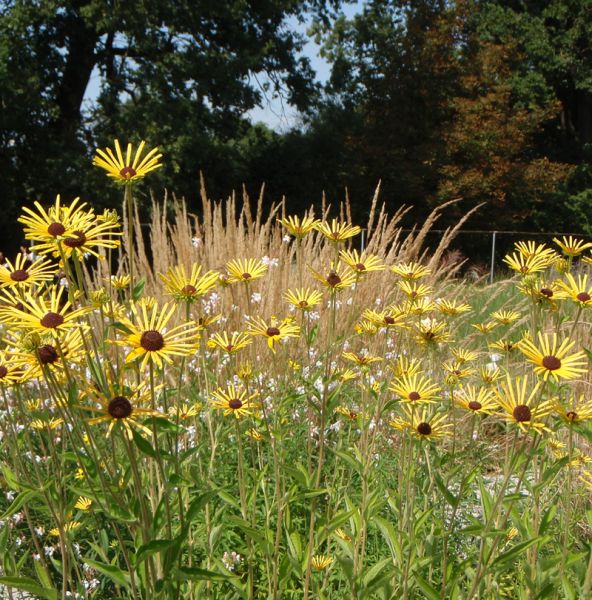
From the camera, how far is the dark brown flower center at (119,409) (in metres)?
0.99

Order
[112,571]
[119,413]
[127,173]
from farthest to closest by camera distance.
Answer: [127,173]
[112,571]
[119,413]

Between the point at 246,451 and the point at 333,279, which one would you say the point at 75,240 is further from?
the point at 246,451

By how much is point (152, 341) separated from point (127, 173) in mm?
334

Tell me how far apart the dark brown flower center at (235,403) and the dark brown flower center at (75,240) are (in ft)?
2.18

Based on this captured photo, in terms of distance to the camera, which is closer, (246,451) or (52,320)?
(52,320)

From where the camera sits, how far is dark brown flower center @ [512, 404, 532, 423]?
1.22m

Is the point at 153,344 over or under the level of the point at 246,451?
over

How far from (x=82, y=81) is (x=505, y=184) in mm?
9438

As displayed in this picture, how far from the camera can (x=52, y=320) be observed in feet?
3.52

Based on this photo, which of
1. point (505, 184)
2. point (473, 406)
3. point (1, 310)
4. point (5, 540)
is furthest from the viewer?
point (505, 184)

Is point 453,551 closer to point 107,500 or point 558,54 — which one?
point 107,500

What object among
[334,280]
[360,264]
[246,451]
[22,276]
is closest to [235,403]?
[334,280]

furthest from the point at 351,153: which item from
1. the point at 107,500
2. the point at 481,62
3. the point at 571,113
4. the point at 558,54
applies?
the point at 107,500

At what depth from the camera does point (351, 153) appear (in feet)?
53.4
